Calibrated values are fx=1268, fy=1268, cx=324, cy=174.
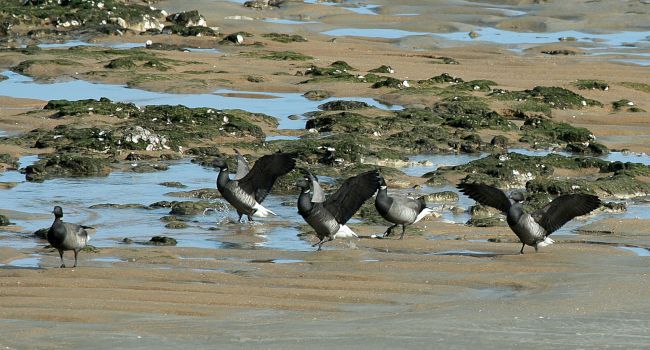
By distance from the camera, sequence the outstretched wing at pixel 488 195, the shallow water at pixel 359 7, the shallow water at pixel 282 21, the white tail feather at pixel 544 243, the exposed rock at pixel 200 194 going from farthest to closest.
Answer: the shallow water at pixel 359 7 → the shallow water at pixel 282 21 → the exposed rock at pixel 200 194 → the outstretched wing at pixel 488 195 → the white tail feather at pixel 544 243

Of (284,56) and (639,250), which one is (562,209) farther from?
(284,56)

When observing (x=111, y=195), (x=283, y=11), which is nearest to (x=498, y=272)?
(x=111, y=195)

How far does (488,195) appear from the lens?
1305 cm

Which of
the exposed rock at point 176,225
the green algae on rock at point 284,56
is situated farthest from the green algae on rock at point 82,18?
the exposed rock at point 176,225

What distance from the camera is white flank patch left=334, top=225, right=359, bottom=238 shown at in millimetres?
12969

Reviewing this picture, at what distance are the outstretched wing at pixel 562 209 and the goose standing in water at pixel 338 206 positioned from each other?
1.71 m

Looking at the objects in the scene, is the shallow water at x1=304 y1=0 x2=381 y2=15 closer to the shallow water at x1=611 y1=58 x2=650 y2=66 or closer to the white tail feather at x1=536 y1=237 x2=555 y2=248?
the shallow water at x1=611 y1=58 x2=650 y2=66

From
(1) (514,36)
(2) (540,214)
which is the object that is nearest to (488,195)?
(2) (540,214)

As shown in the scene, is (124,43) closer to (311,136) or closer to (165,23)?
(165,23)

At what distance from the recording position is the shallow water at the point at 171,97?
22406 mm

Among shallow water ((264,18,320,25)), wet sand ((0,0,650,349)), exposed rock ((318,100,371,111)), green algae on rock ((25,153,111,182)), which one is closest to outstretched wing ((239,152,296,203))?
wet sand ((0,0,650,349))

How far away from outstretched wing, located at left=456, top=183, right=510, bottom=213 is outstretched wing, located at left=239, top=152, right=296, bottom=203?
238cm

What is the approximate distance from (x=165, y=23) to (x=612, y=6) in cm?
1421

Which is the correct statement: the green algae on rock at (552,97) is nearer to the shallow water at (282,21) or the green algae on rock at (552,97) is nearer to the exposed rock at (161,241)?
the exposed rock at (161,241)
